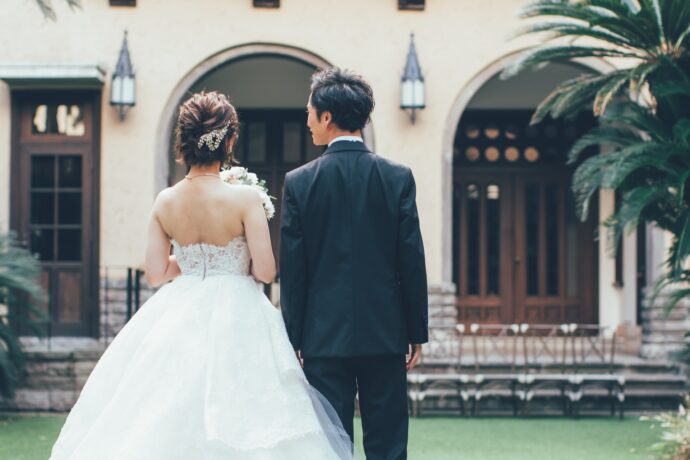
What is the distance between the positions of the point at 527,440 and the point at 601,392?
198cm

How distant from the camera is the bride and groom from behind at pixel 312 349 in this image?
163 inches

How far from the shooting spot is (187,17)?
12547 millimetres

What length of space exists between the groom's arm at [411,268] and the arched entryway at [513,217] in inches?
410

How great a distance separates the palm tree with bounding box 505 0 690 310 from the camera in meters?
8.22

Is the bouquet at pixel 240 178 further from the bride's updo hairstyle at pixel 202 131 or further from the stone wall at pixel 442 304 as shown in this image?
the stone wall at pixel 442 304

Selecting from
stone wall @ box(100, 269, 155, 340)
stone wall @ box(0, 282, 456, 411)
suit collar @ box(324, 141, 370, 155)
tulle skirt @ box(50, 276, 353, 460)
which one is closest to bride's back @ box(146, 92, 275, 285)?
tulle skirt @ box(50, 276, 353, 460)

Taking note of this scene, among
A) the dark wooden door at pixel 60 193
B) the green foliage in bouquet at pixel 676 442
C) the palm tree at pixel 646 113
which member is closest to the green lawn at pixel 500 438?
the green foliage in bouquet at pixel 676 442

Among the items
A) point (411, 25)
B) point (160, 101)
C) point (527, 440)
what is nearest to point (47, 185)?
point (160, 101)

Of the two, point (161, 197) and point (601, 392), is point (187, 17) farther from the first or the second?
point (161, 197)

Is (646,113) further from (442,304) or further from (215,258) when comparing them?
(215,258)

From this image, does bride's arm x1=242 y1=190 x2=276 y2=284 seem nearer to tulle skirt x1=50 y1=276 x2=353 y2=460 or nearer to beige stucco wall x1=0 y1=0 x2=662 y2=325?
tulle skirt x1=50 y1=276 x2=353 y2=460

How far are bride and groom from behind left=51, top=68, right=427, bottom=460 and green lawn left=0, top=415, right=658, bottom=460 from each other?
4.15 metres

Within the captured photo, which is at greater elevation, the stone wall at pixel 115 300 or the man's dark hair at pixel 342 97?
the man's dark hair at pixel 342 97

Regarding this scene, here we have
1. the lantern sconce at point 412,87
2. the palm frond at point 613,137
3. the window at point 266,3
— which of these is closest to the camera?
the palm frond at point 613,137
